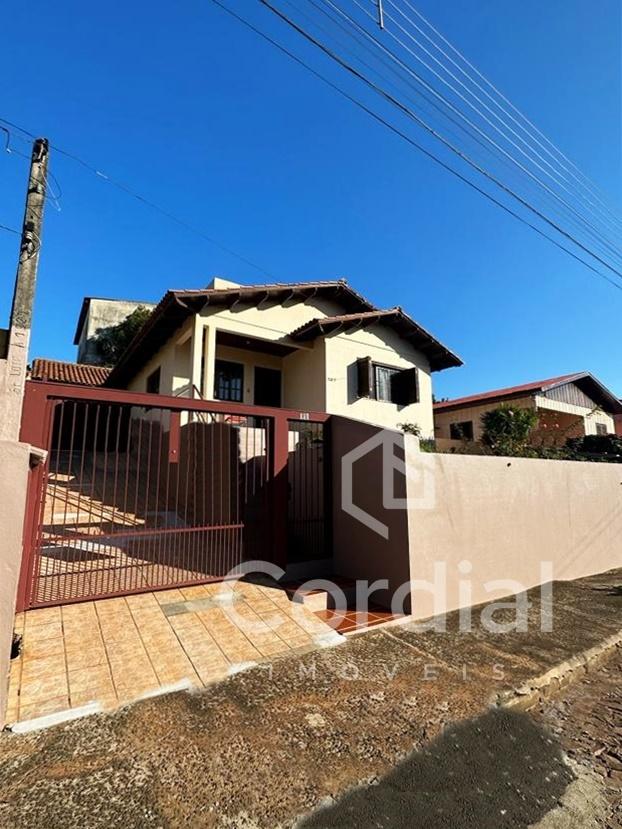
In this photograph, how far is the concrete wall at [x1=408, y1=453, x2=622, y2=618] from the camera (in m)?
5.38

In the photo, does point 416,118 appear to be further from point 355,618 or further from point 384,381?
point 384,381

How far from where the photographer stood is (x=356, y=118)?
20.4 ft

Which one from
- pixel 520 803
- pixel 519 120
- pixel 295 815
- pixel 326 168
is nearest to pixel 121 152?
pixel 326 168

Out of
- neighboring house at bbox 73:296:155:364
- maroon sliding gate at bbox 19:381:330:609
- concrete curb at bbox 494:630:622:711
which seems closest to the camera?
concrete curb at bbox 494:630:622:711

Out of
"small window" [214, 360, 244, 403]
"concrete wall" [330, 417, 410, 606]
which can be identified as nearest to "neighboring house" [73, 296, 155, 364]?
"small window" [214, 360, 244, 403]

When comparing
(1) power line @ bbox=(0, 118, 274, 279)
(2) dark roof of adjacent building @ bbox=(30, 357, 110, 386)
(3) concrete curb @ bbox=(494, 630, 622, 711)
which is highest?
(1) power line @ bbox=(0, 118, 274, 279)

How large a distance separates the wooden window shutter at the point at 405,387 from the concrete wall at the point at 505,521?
5.47m

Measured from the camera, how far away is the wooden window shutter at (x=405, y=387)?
12984 mm

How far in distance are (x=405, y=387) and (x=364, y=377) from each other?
182 centimetres

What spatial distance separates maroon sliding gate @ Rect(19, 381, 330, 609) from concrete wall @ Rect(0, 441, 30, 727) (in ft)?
3.56

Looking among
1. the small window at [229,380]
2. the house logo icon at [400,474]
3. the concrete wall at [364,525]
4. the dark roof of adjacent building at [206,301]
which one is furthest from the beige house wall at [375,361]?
the house logo icon at [400,474]

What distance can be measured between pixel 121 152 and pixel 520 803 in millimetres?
9485

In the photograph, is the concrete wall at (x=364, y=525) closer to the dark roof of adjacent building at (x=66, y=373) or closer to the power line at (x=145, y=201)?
the power line at (x=145, y=201)

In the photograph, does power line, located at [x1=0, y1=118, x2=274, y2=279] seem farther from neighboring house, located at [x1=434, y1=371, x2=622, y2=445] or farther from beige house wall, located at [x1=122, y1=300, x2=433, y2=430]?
neighboring house, located at [x1=434, y1=371, x2=622, y2=445]
